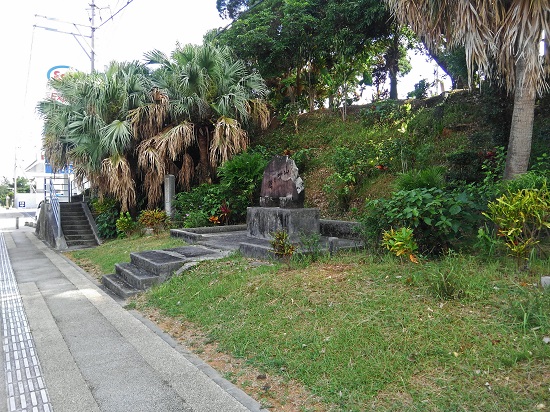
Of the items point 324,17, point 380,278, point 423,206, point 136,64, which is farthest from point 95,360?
point 324,17

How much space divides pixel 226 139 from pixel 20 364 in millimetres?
9497

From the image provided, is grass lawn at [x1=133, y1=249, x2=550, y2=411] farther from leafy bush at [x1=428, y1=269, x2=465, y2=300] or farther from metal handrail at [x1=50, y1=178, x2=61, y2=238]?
metal handrail at [x1=50, y1=178, x2=61, y2=238]

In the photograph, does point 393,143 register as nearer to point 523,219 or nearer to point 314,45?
point 314,45

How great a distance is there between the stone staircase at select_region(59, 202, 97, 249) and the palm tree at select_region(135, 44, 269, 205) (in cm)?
328

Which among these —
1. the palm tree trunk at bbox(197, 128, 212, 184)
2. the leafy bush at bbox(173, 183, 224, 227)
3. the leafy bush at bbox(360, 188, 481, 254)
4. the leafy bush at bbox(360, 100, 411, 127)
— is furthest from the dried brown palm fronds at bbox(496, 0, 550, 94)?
the palm tree trunk at bbox(197, 128, 212, 184)

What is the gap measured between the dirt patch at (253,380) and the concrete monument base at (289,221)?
3.00m

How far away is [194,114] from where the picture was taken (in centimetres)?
1415

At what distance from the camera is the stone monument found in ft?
27.4

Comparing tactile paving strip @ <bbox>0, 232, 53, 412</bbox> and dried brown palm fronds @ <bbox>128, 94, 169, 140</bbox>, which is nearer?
tactile paving strip @ <bbox>0, 232, 53, 412</bbox>

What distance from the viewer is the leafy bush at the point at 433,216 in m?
5.67

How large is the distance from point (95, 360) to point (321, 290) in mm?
2603

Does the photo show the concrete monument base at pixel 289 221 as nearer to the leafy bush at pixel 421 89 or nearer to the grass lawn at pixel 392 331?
the grass lawn at pixel 392 331

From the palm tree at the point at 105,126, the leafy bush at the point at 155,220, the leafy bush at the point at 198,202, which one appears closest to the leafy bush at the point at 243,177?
the leafy bush at the point at 198,202

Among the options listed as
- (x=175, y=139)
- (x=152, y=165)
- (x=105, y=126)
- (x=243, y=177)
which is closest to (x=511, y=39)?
(x=243, y=177)
